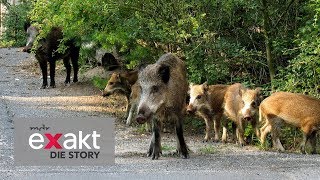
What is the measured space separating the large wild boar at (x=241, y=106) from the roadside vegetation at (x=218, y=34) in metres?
0.41

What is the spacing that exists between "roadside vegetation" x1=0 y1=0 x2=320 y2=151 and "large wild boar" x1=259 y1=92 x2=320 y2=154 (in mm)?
843

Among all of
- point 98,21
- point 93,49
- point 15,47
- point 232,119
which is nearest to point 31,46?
point 93,49

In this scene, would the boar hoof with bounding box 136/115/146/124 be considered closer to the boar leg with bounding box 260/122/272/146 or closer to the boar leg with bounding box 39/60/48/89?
the boar leg with bounding box 260/122/272/146

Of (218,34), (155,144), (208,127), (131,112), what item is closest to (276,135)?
(208,127)

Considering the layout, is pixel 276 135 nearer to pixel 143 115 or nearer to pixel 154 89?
pixel 154 89

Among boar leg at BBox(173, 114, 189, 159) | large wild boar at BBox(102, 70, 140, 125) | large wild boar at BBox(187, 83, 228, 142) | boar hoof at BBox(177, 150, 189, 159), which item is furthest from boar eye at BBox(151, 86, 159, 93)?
large wild boar at BBox(102, 70, 140, 125)

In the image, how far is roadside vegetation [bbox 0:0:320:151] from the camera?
41.4ft

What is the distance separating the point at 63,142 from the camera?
10.3 m

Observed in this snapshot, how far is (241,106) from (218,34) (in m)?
2.21

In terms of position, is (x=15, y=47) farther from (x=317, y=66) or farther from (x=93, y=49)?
(x=317, y=66)

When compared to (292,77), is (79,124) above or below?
below

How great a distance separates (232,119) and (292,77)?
3.91 feet

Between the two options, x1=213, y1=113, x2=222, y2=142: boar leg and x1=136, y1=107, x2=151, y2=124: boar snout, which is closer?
x1=136, y1=107, x2=151, y2=124: boar snout

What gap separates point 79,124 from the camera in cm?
1234
